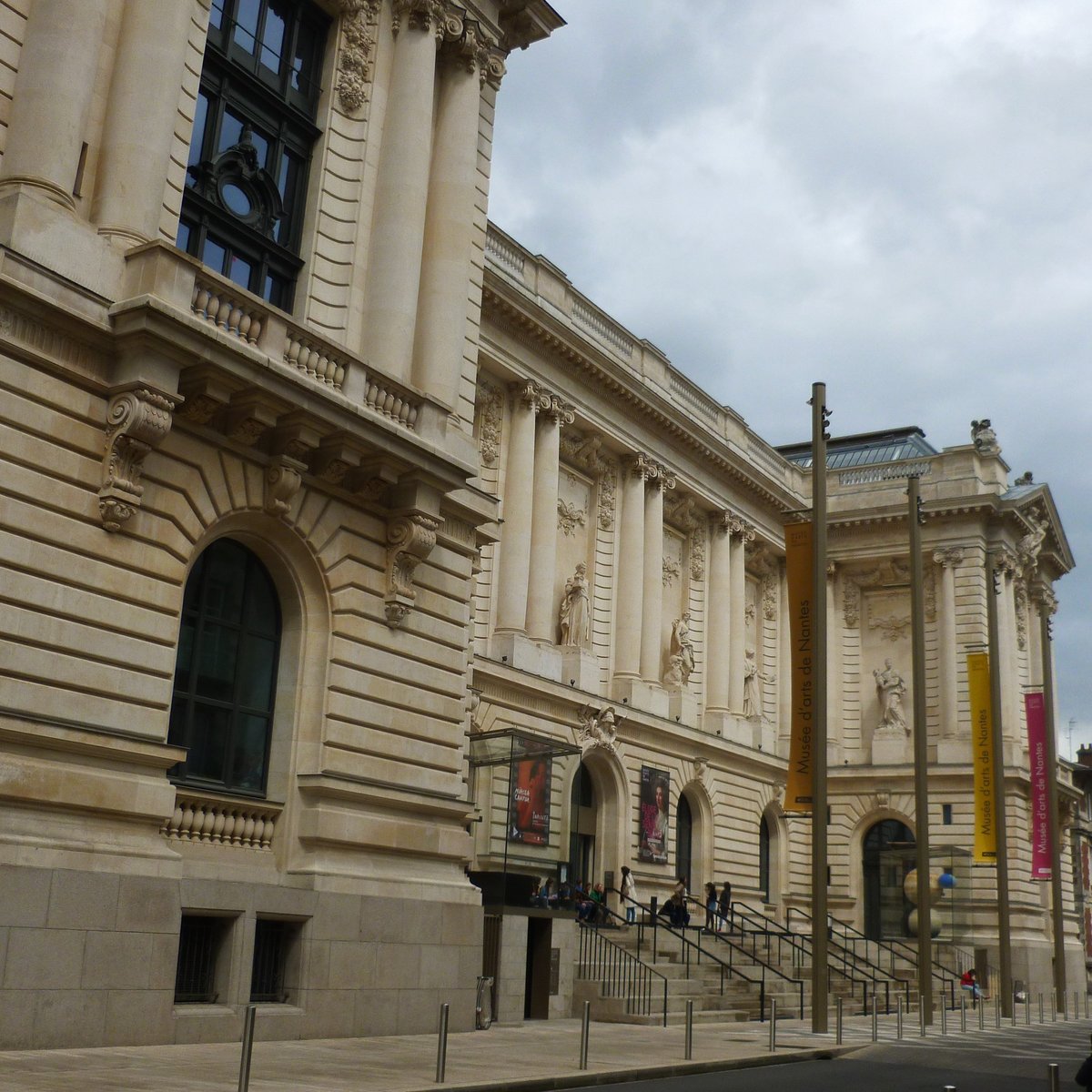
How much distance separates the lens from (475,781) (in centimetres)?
2627

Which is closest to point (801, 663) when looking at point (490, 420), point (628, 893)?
point (490, 420)

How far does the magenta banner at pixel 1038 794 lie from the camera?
41.8m

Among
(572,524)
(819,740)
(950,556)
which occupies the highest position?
(950,556)

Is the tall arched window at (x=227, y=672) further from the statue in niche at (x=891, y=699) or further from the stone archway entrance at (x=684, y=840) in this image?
the statue in niche at (x=891, y=699)

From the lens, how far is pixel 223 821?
17.3m

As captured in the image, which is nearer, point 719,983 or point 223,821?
point 223,821

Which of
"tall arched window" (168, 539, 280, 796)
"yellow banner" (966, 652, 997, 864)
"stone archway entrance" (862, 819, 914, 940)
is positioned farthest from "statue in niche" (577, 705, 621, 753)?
"tall arched window" (168, 539, 280, 796)

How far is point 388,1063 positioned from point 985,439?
48.3m

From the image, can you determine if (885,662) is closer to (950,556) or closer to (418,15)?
(950,556)

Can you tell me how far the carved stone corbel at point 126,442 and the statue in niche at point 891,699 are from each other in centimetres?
4533

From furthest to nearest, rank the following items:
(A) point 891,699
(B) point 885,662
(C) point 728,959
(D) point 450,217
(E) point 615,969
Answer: (B) point 885,662, (A) point 891,699, (C) point 728,959, (E) point 615,969, (D) point 450,217

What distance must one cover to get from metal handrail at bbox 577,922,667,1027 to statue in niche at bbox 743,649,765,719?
73.7ft

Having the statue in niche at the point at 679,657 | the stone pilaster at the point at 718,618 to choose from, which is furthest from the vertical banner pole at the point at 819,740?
the stone pilaster at the point at 718,618

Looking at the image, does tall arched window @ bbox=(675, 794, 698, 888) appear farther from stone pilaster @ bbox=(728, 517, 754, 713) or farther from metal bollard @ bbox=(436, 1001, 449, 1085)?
metal bollard @ bbox=(436, 1001, 449, 1085)
